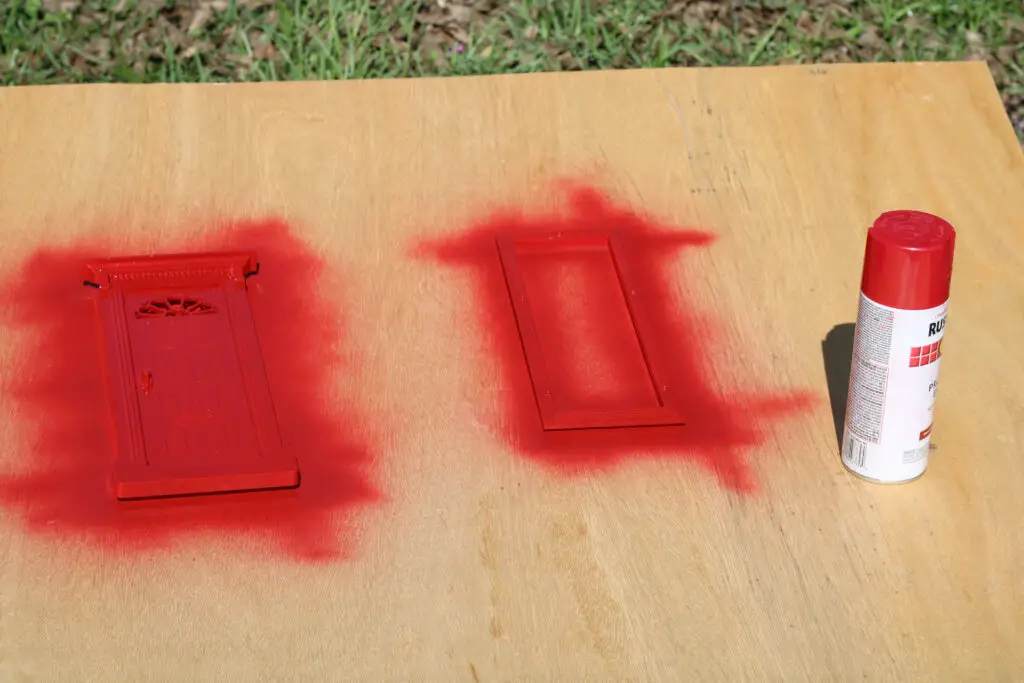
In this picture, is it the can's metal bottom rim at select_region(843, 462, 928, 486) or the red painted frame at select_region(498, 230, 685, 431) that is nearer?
the can's metal bottom rim at select_region(843, 462, 928, 486)

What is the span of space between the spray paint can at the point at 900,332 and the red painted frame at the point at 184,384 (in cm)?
84

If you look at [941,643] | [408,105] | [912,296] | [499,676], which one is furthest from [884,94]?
[499,676]

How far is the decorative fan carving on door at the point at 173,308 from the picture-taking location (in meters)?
2.38

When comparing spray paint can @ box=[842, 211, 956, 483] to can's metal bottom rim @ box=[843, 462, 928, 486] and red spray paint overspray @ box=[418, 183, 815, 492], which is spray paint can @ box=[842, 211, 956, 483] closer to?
can's metal bottom rim @ box=[843, 462, 928, 486]

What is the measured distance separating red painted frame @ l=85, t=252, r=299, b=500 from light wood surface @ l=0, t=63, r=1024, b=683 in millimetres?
118

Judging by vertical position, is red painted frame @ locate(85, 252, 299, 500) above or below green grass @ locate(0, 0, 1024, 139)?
below

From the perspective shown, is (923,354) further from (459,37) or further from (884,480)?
(459,37)

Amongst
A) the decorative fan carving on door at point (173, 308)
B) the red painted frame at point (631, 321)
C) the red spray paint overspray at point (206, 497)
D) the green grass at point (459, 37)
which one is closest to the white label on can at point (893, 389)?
the red painted frame at point (631, 321)

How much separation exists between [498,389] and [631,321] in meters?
0.28

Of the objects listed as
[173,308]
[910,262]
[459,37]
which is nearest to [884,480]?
[910,262]

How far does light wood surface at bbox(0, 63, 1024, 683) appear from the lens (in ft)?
6.24

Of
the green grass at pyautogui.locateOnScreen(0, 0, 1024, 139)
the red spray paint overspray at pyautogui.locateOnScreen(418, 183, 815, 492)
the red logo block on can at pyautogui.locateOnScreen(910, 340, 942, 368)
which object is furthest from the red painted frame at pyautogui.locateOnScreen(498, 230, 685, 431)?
the green grass at pyautogui.locateOnScreen(0, 0, 1024, 139)

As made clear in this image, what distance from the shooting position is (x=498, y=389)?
2295 mm

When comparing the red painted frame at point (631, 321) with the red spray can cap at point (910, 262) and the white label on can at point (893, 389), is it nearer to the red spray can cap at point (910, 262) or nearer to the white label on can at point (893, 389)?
the white label on can at point (893, 389)
